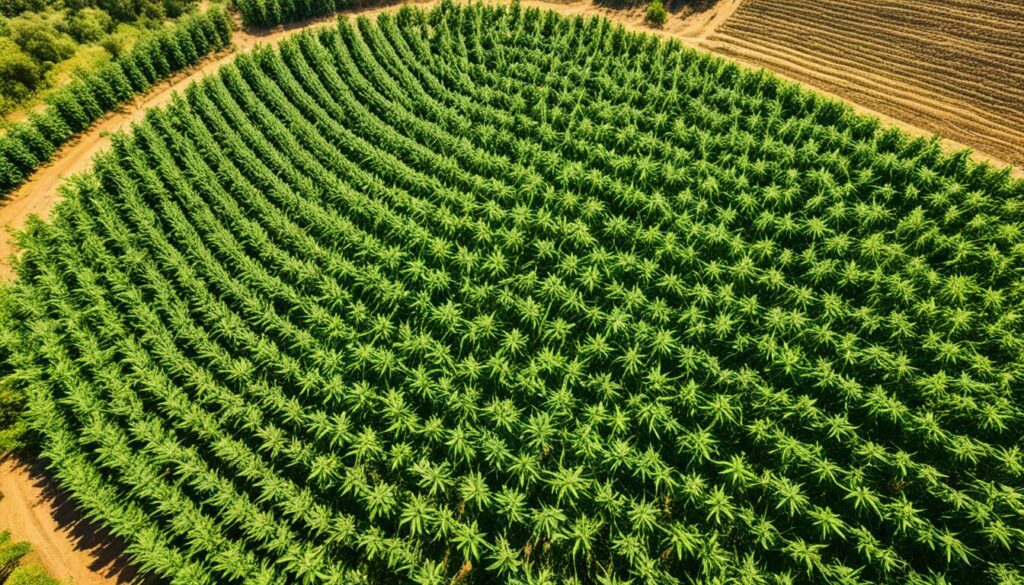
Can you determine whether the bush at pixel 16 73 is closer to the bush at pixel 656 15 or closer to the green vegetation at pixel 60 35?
the green vegetation at pixel 60 35

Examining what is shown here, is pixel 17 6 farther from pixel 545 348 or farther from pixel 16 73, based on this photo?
pixel 545 348

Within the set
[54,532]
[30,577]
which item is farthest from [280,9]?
[30,577]

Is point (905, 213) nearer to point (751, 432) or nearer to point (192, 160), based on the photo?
point (751, 432)

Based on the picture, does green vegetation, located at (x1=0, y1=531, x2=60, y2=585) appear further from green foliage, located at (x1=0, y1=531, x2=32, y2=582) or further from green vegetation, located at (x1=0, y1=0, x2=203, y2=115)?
green vegetation, located at (x1=0, y1=0, x2=203, y2=115)

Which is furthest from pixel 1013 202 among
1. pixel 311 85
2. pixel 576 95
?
pixel 311 85

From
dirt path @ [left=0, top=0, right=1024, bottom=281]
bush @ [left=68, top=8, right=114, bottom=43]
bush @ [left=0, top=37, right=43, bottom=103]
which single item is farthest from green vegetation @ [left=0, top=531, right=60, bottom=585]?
bush @ [left=68, top=8, right=114, bottom=43]
